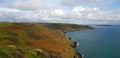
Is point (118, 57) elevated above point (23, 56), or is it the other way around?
point (23, 56)

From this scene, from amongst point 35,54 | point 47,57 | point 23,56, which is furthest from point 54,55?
point 23,56

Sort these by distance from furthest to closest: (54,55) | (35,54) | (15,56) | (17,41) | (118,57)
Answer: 1. (118,57)
2. (17,41)
3. (54,55)
4. (35,54)
5. (15,56)

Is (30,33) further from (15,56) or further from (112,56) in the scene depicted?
(15,56)

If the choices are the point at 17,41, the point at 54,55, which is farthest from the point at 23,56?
the point at 17,41


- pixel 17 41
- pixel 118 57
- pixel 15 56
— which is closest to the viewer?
pixel 15 56

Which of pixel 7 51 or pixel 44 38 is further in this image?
pixel 44 38

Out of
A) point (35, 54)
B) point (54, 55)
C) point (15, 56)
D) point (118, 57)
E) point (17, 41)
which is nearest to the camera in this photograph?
point (15, 56)

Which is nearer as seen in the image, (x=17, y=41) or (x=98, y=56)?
(x=17, y=41)

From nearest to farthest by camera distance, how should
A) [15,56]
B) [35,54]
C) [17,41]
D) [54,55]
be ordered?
[15,56]
[35,54]
[54,55]
[17,41]

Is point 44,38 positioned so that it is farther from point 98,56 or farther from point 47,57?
point 47,57
